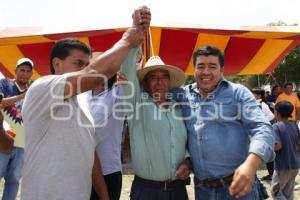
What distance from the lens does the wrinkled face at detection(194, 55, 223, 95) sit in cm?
224

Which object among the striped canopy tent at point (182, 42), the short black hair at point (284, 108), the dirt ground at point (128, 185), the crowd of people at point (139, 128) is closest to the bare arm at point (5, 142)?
the crowd of people at point (139, 128)

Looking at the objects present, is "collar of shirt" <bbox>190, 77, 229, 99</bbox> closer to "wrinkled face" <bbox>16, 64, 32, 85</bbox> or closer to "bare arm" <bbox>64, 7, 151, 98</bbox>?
"bare arm" <bbox>64, 7, 151, 98</bbox>

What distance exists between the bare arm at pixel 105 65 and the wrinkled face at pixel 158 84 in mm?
542

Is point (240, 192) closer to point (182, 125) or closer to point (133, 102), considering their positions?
point (182, 125)

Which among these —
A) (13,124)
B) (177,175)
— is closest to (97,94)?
(177,175)

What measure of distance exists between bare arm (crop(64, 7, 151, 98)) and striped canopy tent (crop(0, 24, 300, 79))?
272cm

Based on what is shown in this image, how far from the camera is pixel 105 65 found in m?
1.72

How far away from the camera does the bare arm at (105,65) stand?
5.49ft

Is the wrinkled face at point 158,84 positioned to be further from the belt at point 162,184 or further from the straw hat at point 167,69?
the belt at point 162,184

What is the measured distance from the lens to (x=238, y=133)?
2152 mm

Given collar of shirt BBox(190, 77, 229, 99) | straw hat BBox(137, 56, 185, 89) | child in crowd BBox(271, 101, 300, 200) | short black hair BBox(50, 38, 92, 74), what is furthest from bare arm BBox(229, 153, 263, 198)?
child in crowd BBox(271, 101, 300, 200)

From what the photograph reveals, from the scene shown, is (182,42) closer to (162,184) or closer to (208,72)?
(208,72)

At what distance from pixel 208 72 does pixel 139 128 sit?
0.56 m

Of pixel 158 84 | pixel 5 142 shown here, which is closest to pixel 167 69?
pixel 158 84
